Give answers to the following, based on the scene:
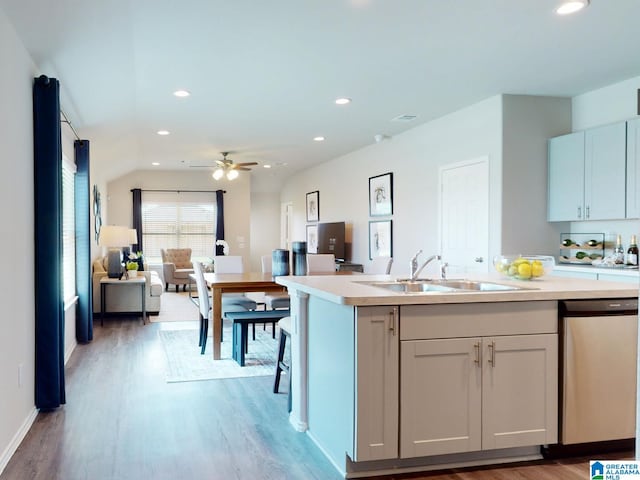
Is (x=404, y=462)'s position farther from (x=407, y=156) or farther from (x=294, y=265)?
(x=407, y=156)

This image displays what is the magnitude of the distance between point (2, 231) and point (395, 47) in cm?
278

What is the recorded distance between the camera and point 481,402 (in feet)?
9.01

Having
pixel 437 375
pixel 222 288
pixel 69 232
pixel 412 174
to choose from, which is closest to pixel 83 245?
pixel 69 232

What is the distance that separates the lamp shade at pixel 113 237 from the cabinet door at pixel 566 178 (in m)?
5.61

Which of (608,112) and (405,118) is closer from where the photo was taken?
(608,112)

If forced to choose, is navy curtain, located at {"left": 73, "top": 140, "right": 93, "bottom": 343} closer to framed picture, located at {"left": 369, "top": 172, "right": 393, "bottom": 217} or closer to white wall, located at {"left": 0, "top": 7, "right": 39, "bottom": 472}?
white wall, located at {"left": 0, "top": 7, "right": 39, "bottom": 472}

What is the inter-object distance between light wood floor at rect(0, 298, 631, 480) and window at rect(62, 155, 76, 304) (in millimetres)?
1412

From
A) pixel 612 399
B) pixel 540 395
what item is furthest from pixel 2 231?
pixel 612 399

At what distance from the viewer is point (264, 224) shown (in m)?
13.9

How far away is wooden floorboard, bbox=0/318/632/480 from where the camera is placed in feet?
8.92

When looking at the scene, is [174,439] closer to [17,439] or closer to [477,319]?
[17,439]

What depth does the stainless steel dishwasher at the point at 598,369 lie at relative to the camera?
2852mm

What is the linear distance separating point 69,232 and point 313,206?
19.4 ft

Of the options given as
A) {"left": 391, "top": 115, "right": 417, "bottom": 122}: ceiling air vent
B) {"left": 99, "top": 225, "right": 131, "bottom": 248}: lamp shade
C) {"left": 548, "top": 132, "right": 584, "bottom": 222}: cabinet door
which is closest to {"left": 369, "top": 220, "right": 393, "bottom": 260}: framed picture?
{"left": 391, "top": 115, "right": 417, "bottom": 122}: ceiling air vent
